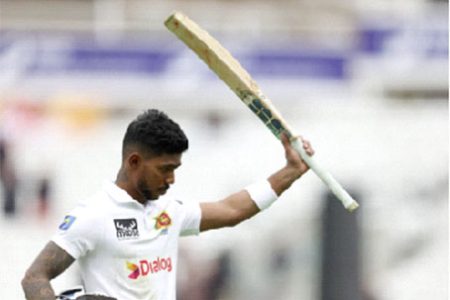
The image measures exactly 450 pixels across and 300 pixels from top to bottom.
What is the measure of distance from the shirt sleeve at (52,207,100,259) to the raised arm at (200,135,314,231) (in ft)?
2.24

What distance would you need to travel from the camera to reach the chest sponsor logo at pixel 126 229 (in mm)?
6359

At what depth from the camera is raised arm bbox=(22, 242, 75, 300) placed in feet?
20.2

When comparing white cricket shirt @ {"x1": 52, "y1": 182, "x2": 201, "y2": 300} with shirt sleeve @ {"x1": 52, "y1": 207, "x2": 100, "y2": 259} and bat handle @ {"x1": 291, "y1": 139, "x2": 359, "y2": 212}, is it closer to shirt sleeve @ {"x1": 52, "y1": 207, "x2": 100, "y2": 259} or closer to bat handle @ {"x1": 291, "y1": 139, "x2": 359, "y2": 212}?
shirt sleeve @ {"x1": 52, "y1": 207, "x2": 100, "y2": 259}

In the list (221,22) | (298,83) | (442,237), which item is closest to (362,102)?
(298,83)

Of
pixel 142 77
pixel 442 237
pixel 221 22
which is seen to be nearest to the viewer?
pixel 442 237

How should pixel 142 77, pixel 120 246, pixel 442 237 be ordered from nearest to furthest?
1. pixel 120 246
2. pixel 442 237
3. pixel 142 77

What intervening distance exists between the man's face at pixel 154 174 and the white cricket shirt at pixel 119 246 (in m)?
0.07

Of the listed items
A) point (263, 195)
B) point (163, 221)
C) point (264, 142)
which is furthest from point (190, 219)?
point (264, 142)

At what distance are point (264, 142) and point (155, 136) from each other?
23.5ft

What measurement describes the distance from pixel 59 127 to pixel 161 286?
736 centimetres

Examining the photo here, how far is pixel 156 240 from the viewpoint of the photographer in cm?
648

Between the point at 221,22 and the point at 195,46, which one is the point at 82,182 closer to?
the point at 221,22

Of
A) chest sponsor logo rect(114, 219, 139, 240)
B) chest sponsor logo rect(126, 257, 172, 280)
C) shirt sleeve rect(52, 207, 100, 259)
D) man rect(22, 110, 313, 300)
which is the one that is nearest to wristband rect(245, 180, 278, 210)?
man rect(22, 110, 313, 300)

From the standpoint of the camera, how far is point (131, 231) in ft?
21.0
